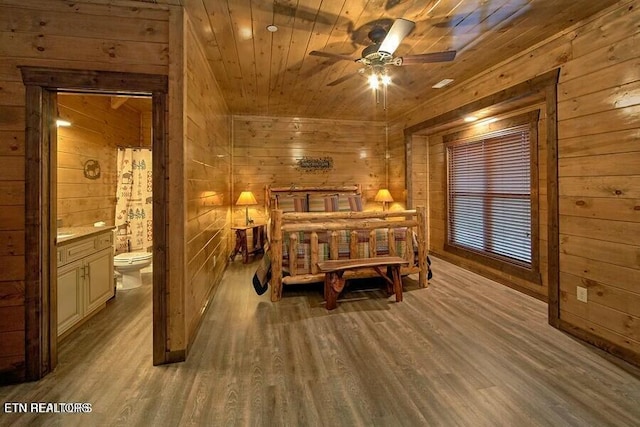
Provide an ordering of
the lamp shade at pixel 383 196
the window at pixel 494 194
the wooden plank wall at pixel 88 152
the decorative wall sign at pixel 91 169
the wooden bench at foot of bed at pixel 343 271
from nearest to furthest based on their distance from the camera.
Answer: the wooden bench at foot of bed at pixel 343 271
the wooden plank wall at pixel 88 152
the window at pixel 494 194
the decorative wall sign at pixel 91 169
the lamp shade at pixel 383 196

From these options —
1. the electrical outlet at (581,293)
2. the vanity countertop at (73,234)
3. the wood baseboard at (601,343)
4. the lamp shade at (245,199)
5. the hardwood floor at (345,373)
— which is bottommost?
the hardwood floor at (345,373)

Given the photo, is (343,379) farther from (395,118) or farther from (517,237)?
(395,118)

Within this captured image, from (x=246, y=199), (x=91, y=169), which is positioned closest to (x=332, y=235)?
(x=246, y=199)

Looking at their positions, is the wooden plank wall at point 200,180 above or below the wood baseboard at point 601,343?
above

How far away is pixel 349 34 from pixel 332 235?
6.79 ft

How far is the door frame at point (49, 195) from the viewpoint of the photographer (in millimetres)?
1875

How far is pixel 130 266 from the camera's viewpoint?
138 inches

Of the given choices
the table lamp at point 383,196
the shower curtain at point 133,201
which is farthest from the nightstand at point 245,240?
the table lamp at point 383,196

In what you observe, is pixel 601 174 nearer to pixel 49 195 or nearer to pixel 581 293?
pixel 581 293

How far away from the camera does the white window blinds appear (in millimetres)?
3521

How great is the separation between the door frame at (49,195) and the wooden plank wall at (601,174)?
Result: 10.7 ft

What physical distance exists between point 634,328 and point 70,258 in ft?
14.5

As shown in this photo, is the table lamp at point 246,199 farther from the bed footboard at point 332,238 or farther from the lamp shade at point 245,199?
the bed footboard at point 332,238

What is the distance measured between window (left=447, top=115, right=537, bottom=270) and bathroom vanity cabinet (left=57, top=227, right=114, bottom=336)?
15.4 ft
